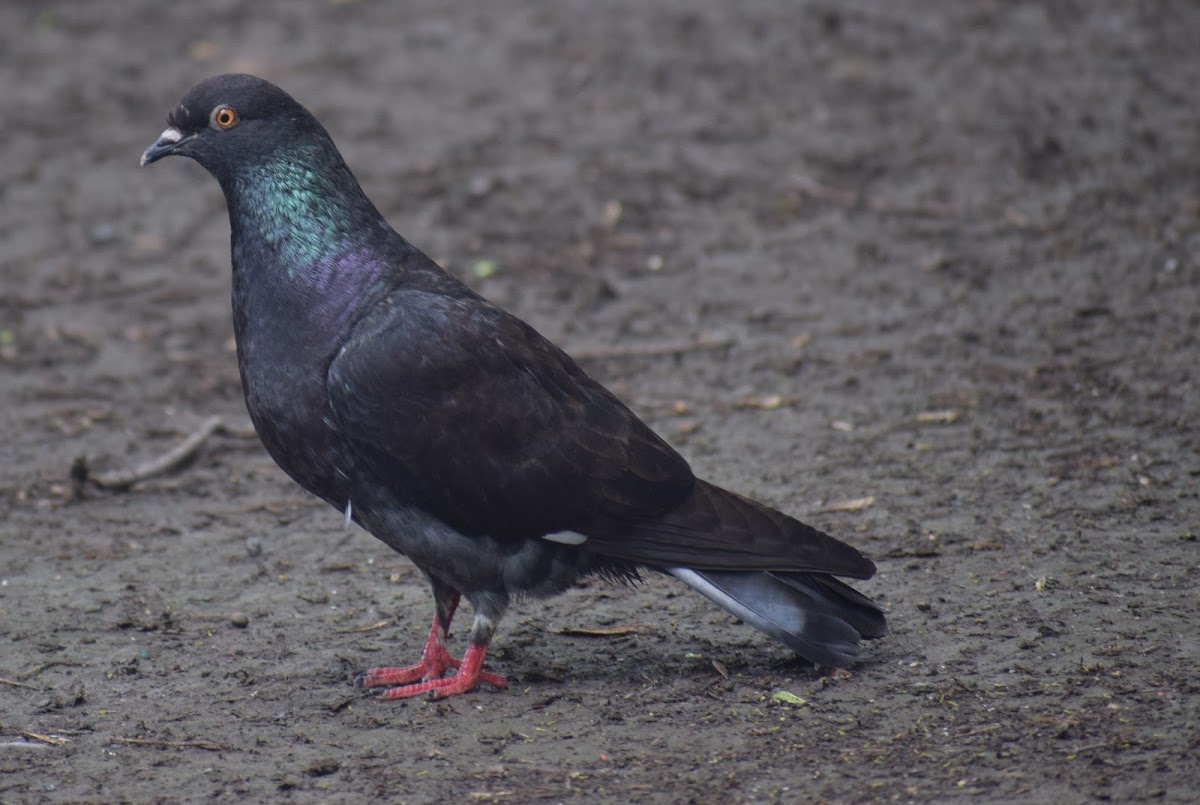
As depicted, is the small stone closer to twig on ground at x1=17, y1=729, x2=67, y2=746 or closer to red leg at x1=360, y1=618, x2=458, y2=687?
red leg at x1=360, y1=618, x2=458, y2=687

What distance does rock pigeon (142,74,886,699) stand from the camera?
14.8 ft

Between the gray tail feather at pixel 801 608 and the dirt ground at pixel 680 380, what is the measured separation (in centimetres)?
11

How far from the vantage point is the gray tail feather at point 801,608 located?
455cm

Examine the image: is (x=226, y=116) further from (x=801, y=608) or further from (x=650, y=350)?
(x=650, y=350)

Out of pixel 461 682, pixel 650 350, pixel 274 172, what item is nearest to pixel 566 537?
pixel 461 682

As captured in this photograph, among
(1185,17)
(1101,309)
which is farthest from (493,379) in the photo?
(1185,17)

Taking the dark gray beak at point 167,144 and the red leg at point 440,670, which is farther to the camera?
the dark gray beak at point 167,144

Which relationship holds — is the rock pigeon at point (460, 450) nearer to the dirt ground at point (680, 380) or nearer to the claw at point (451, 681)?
the claw at point (451, 681)

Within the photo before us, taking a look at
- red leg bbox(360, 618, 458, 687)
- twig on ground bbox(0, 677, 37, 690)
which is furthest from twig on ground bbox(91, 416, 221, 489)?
red leg bbox(360, 618, 458, 687)

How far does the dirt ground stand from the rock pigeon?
0.26m

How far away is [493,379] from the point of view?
15.3ft

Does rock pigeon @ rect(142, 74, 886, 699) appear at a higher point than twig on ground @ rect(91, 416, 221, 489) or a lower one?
higher

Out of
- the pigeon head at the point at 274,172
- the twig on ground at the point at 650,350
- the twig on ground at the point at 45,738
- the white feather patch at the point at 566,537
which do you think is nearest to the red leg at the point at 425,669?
the white feather patch at the point at 566,537

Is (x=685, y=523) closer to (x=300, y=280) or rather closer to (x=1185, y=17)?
(x=300, y=280)
